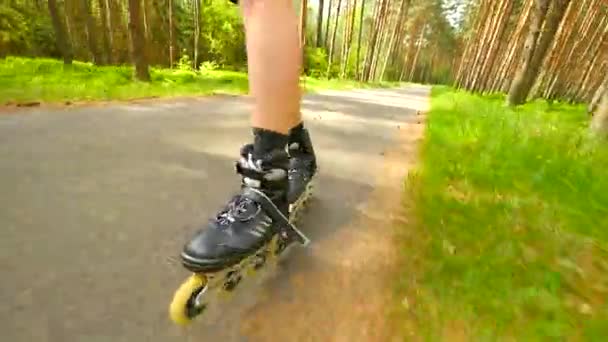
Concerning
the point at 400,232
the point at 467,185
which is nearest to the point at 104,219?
the point at 400,232

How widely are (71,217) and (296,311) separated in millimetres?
1156

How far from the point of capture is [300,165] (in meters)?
2.20

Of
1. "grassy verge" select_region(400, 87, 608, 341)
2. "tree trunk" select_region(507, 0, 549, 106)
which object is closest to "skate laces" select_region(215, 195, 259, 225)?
"grassy verge" select_region(400, 87, 608, 341)

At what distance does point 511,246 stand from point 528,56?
436 inches

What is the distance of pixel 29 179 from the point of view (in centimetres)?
233

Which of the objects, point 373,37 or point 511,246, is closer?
point 511,246

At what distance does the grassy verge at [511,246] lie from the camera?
137 cm

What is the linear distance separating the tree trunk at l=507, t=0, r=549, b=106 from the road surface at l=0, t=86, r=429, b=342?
31.3 ft

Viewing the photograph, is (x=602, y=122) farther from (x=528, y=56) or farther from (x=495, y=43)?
(x=495, y=43)

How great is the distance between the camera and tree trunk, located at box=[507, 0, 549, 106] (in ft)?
36.0

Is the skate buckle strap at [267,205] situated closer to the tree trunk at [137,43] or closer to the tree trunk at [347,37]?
the tree trunk at [137,43]

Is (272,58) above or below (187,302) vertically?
above

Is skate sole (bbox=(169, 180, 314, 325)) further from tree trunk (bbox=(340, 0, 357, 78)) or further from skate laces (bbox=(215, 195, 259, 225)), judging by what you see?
tree trunk (bbox=(340, 0, 357, 78))

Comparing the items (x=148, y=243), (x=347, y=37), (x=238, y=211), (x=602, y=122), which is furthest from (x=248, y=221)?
(x=347, y=37)
